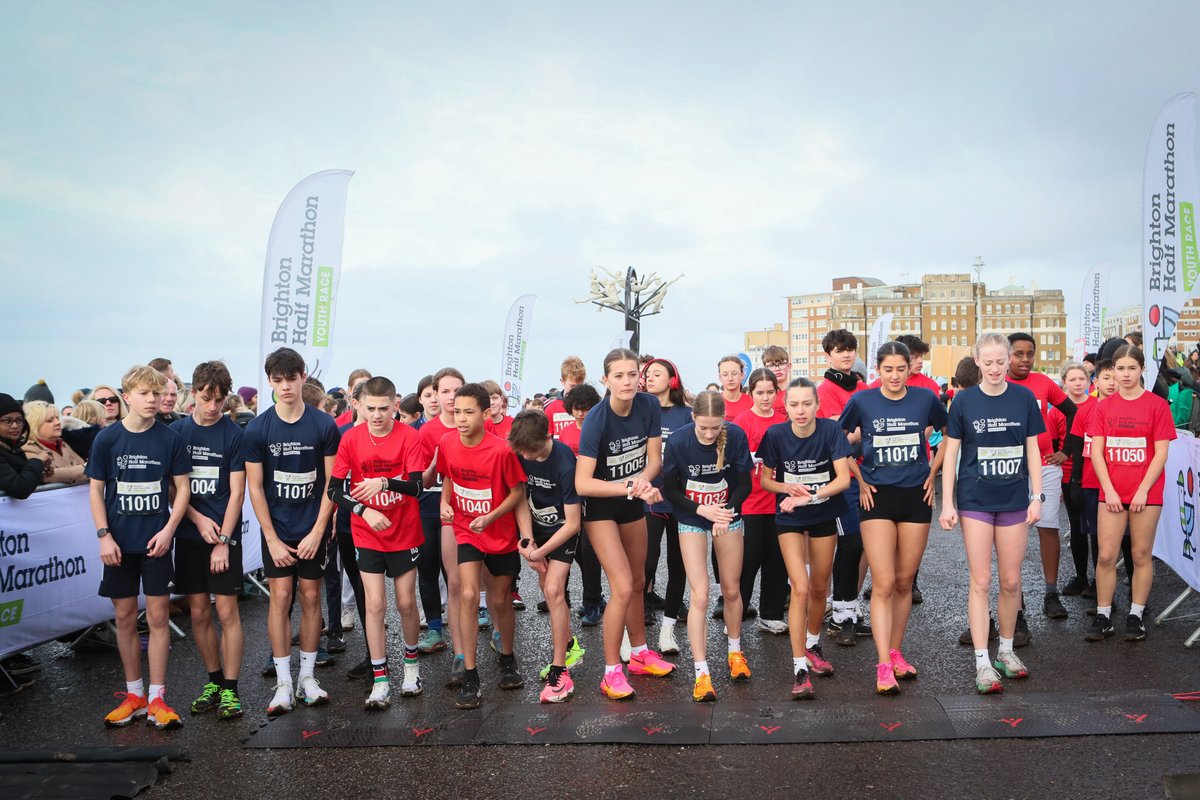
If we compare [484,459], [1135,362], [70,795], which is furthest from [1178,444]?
[70,795]

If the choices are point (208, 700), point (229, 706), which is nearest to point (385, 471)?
point (229, 706)

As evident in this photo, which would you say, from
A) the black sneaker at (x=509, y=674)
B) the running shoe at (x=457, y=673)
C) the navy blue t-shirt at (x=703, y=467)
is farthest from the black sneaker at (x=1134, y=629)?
the running shoe at (x=457, y=673)

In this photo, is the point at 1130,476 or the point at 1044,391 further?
the point at 1044,391

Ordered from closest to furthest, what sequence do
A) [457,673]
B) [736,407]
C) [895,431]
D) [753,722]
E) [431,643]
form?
[753,722]
[895,431]
[457,673]
[431,643]
[736,407]

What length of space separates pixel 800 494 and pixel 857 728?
4.63 feet

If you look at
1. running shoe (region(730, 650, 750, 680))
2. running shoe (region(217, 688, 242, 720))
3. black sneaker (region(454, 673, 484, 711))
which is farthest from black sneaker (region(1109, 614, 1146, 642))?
running shoe (region(217, 688, 242, 720))

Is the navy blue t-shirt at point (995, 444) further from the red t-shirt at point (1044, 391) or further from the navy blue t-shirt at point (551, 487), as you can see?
the navy blue t-shirt at point (551, 487)

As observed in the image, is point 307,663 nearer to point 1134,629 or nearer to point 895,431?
point 895,431

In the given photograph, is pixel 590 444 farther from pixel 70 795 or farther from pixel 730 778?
pixel 70 795

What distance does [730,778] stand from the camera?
13.2ft

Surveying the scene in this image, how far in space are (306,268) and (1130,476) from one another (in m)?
8.26

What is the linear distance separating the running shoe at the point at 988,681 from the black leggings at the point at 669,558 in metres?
2.03

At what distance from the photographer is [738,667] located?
220 inches

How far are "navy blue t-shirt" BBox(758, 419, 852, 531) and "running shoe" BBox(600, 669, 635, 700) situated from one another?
1.39 meters
